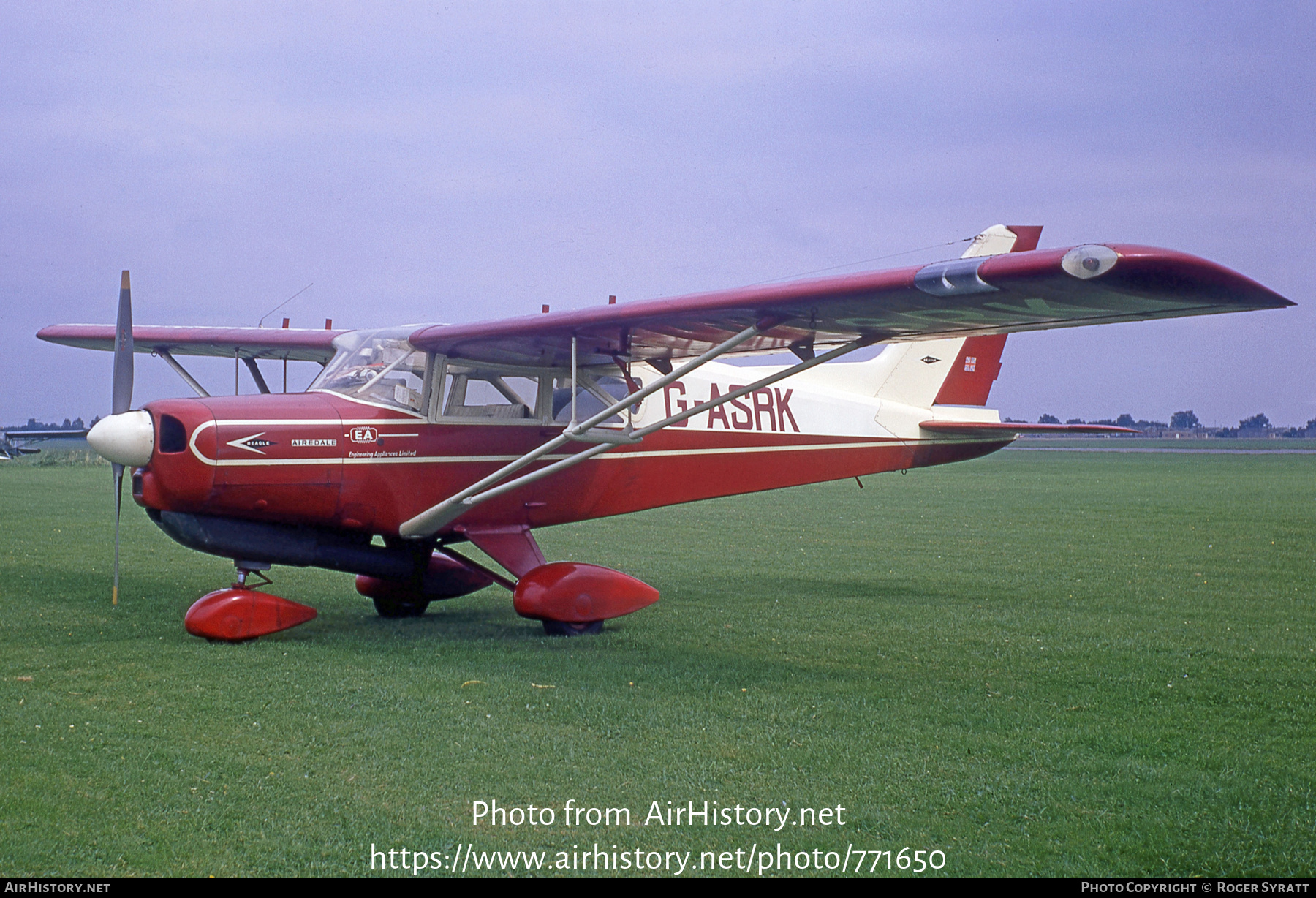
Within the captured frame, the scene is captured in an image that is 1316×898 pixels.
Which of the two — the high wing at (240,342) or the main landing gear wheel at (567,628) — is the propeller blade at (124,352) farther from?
the main landing gear wheel at (567,628)

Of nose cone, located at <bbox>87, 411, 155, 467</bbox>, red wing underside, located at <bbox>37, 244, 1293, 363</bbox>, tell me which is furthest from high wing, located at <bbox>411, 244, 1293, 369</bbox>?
nose cone, located at <bbox>87, 411, 155, 467</bbox>

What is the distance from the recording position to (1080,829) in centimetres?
413

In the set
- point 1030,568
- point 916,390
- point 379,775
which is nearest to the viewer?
point 379,775

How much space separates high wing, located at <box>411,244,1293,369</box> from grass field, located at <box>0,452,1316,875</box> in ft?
7.34

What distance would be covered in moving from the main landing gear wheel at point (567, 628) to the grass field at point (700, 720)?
9.4 inches

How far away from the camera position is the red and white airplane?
21.5 ft

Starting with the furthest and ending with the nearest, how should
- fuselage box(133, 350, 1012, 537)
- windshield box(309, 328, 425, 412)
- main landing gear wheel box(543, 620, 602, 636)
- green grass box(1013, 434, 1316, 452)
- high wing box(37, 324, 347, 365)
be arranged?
green grass box(1013, 434, 1316, 452) → high wing box(37, 324, 347, 365) → windshield box(309, 328, 425, 412) → main landing gear wheel box(543, 620, 602, 636) → fuselage box(133, 350, 1012, 537)

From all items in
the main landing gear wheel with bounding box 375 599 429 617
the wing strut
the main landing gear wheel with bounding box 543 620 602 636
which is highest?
the wing strut

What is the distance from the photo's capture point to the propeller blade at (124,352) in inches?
327

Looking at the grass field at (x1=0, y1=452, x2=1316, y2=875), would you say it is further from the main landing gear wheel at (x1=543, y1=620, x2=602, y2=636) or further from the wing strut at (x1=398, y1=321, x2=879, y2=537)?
the wing strut at (x1=398, y1=321, x2=879, y2=537)

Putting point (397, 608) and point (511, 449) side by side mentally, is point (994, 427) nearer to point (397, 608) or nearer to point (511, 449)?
point (511, 449)

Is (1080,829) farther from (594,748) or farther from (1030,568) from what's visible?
(1030,568)
